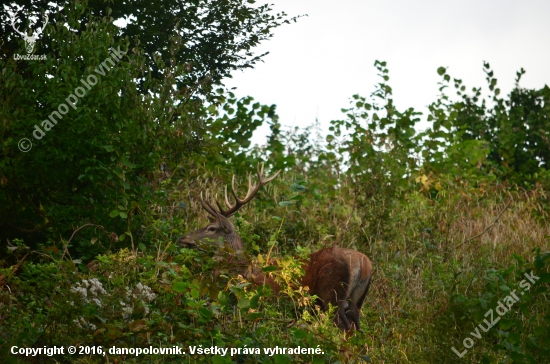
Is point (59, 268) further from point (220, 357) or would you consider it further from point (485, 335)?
point (485, 335)

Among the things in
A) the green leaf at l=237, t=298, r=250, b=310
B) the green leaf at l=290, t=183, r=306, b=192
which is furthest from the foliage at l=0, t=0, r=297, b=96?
the green leaf at l=237, t=298, r=250, b=310

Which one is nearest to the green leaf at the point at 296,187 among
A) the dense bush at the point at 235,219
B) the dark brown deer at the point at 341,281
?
the dense bush at the point at 235,219

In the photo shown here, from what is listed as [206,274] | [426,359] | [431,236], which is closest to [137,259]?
[206,274]

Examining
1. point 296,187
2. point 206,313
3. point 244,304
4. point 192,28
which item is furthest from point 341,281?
point 192,28

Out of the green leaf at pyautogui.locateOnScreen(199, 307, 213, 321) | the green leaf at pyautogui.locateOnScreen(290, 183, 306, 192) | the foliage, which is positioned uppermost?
the foliage

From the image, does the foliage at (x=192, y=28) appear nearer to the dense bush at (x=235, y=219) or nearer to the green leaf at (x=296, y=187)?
the dense bush at (x=235, y=219)

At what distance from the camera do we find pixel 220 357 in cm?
490

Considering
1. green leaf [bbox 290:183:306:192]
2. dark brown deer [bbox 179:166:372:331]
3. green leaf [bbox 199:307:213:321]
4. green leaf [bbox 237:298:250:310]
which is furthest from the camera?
green leaf [bbox 290:183:306:192]

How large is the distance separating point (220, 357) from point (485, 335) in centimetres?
227

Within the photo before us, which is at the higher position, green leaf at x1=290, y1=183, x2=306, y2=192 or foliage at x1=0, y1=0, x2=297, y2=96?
foliage at x1=0, y1=0, x2=297, y2=96

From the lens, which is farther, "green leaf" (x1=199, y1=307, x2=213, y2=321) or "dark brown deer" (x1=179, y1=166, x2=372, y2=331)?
"dark brown deer" (x1=179, y1=166, x2=372, y2=331)

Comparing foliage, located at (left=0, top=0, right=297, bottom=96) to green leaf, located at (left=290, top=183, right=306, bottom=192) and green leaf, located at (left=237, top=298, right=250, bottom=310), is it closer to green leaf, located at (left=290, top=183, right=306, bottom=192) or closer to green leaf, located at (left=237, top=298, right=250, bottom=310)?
green leaf, located at (left=290, top=183, right=306, bottom=192)

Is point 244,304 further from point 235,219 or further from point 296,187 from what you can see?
point 235,219

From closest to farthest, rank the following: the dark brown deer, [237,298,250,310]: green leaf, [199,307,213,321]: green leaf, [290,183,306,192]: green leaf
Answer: [199,307,213,321]: green leaf, [237,298,250,310]: green leaf, the dark brown deer, [290,183,306,192]: green leaf
